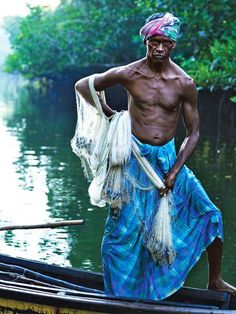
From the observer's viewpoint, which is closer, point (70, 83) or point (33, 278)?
point (33, 278)

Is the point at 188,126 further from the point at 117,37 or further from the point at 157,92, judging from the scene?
the point at 117,37

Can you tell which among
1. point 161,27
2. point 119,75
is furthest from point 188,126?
point 161,27

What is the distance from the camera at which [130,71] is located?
4.89 meters

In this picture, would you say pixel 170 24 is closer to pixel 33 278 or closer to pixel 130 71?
pixel 130 71

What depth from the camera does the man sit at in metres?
4.89

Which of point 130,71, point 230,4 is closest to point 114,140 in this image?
point 130,71

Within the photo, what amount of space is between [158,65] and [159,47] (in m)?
0.13

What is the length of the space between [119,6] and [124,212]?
26300mm

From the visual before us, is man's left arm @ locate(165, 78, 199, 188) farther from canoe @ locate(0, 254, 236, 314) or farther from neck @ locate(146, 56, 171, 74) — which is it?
canoe @ locate(0, 254, 236, 314)

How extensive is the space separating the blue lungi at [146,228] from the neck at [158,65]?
0.46 meters

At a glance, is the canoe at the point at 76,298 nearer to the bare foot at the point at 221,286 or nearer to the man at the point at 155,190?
the bare foot at the point at 221,286

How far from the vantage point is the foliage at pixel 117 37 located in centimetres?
1767

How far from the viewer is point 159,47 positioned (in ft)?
15.7

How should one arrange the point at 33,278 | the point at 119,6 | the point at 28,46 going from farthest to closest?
1. the point at 28,46
2. the point at 119,6
3. the point at 33,278
